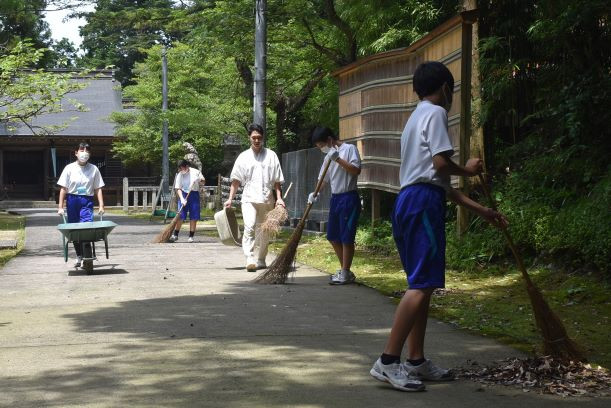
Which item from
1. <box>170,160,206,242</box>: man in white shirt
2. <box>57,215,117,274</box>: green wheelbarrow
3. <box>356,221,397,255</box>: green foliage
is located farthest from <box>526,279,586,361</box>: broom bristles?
<box>170,160,206,242</box>: man in white shirt

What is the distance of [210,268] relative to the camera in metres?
12.1

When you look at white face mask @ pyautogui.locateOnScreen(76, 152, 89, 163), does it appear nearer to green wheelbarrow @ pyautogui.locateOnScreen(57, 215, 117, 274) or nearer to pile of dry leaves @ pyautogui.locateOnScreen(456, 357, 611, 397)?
green wheelbarrow @ pyautogui.locateOnScreen(57, 215, 117, 274)

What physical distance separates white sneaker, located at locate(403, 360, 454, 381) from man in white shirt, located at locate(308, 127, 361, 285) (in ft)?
15.5

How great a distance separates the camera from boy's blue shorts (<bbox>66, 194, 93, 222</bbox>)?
478 inches

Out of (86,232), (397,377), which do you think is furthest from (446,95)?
(86,232)

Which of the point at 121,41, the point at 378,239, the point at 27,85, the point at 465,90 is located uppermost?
the point at 121,41

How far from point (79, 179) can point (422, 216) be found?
7.88m

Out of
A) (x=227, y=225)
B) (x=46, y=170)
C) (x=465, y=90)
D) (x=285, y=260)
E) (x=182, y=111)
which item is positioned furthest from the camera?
(x=46, y=170)

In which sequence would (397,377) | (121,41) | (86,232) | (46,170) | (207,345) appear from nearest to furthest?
(397,377) → (207,345) → (86,232) → (46,170) → (121,41)

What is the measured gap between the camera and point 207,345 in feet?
21.2

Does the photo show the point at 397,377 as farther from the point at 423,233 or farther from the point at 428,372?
the point at 423,233

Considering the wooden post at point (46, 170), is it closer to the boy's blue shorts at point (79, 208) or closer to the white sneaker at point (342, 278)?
the boy's blue shorts at point (79, 208)

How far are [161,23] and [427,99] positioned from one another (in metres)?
21.7

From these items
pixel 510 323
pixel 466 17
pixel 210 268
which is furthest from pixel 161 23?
pixel 510 323
